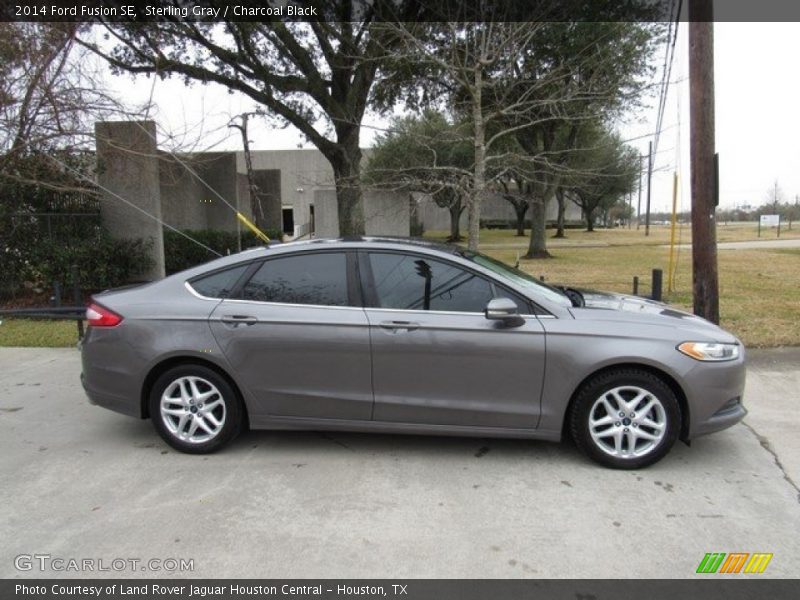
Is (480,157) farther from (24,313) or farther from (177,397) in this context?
(24,313)

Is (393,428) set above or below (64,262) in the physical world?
below

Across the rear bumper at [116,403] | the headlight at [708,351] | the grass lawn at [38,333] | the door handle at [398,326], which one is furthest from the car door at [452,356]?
the grass lawn at [38,333]

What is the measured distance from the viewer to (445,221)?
163ft

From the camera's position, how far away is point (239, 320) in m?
4.04

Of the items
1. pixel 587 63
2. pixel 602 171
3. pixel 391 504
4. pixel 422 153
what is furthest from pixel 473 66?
pixel 602 171

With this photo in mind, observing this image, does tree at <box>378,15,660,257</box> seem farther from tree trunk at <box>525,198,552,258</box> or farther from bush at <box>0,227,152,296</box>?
bush at <box>0,227,152,296</box>

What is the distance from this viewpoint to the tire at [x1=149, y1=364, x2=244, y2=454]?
4.09m

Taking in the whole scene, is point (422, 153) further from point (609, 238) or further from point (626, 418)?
point (626, 418)

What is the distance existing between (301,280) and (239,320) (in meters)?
0.51

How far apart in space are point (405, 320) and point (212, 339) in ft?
4.39

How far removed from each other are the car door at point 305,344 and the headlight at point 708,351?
207 centimetres

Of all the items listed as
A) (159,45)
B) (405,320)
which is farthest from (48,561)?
(159,45)

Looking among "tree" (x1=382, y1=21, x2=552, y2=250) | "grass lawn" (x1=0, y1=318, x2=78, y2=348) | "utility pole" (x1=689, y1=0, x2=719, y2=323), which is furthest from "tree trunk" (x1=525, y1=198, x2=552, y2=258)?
"grass lawn" (x1=0, y1=318, x2=78, y2=348)

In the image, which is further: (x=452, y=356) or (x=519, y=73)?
(x=519, y=73)
